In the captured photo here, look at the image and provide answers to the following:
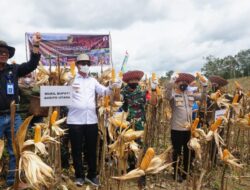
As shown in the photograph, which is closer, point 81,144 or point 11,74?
point 11,74

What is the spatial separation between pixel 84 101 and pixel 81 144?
539 mm

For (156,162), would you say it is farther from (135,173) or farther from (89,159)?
(89,159)

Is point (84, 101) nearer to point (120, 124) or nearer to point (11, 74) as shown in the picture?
point (11, 74)

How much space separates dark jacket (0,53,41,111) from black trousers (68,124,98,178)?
2.99 ft

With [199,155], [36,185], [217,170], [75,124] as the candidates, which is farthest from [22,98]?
[36,185]

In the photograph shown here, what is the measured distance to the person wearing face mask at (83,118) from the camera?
4.19 m

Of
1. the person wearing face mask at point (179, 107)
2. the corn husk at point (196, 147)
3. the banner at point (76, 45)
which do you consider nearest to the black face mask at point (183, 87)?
the person wearing face mask at point (179, 107)

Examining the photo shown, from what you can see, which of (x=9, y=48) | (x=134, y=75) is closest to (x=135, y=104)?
(x=134, y=75)

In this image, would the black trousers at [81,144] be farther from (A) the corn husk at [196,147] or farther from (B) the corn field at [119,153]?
(A) the corn husk at [196,147]

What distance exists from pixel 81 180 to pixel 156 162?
2.70 m

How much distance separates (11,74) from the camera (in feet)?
11.7

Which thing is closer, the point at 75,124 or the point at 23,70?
the point at 23,70

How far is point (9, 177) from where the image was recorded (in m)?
3.53

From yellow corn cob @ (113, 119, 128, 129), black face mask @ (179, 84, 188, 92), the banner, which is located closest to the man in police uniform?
yellow corn cob @ (113, 119, 128, 129)
